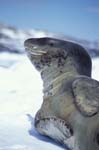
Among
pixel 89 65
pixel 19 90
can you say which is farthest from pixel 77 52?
pixel 19 90

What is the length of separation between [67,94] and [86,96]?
270mm

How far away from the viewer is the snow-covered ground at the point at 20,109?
3.14m

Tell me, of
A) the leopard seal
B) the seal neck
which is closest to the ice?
the leopard seal

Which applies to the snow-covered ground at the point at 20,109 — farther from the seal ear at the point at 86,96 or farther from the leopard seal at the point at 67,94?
the seal ear at the point at 86,96

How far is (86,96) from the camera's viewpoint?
2.94 m

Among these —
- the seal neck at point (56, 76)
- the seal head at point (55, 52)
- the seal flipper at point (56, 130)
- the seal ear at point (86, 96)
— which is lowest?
the seal flipper at point (56, 130)

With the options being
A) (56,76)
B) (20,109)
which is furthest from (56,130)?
(20,109)

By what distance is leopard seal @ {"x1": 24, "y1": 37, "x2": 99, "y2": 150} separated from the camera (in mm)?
2818

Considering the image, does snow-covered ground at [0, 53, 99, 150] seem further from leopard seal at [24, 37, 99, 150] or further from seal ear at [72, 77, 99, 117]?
seal ear at [72, 77, 99, 117]

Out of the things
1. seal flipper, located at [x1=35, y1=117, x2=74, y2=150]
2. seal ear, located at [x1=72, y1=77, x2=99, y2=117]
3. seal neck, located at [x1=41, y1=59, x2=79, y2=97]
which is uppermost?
seal neck, located at [x1=41, y1=59, x2=79, y2=97]

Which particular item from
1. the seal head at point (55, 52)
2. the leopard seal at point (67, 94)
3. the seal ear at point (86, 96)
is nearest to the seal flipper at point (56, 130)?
the leopard seal at point (67, 94)

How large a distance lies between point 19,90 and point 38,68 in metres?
1.68

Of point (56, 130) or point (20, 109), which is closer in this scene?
Result: point (56, 130)

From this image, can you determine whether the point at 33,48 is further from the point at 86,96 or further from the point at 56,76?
the point at 86,96
